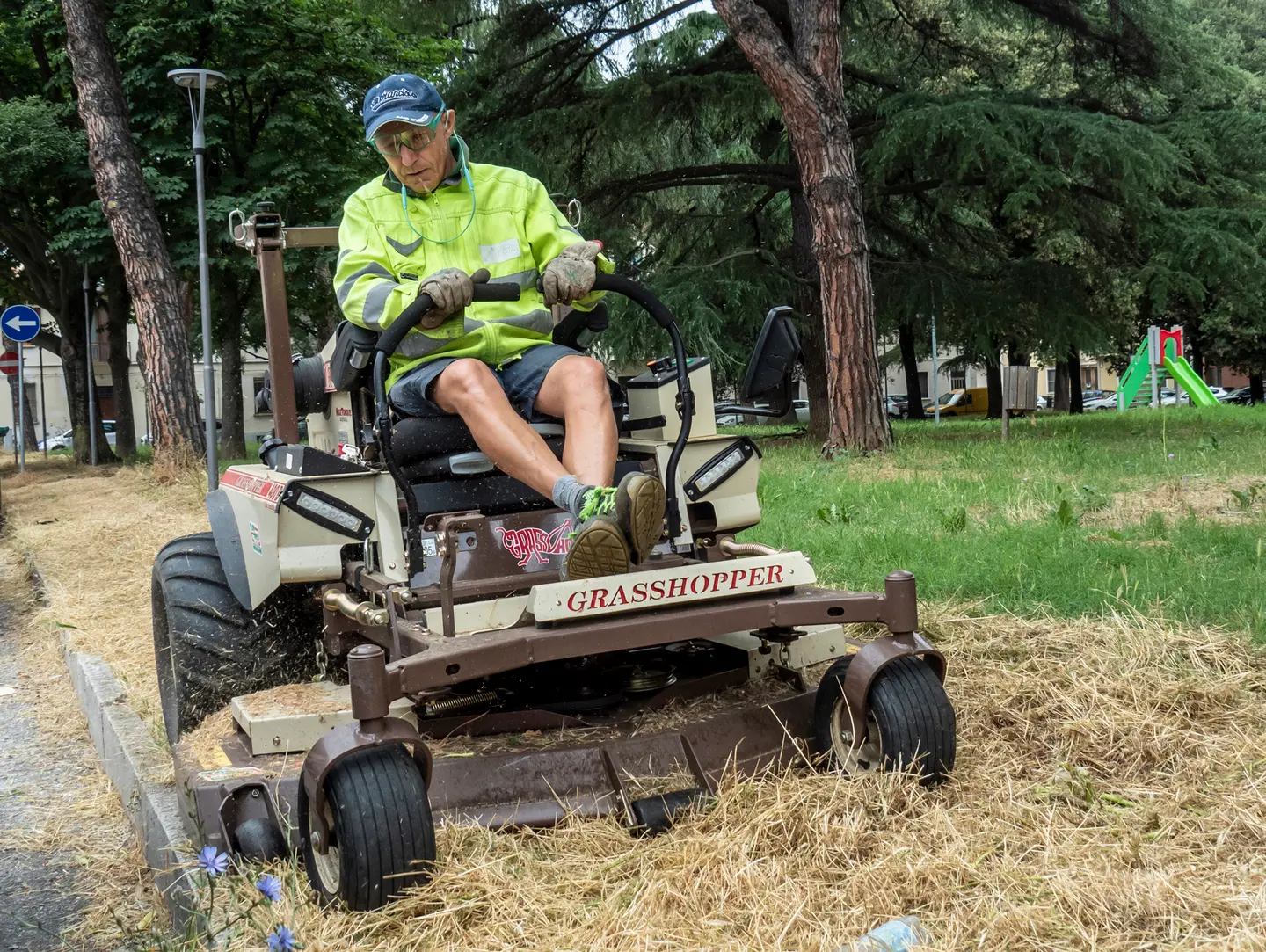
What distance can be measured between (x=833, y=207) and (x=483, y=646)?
10.6 meters

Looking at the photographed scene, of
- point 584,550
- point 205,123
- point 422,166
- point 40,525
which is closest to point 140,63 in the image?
point 205,123

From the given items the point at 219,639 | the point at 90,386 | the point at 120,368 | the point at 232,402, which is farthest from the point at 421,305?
the point at 232,402

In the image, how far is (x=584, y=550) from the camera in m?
3.18

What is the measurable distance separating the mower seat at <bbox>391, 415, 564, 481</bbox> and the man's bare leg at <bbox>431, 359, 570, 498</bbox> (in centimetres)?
9

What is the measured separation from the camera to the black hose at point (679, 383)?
384cm

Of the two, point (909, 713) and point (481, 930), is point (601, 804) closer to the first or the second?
point (481, 930)

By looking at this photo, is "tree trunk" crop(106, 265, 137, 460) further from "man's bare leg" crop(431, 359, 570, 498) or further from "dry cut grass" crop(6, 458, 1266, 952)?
"dry cut grass" crop(6, 458, 1266, 952)

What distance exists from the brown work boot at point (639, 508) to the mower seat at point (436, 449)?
787mm

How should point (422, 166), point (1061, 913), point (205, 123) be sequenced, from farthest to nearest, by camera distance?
point (205, 123) → point (422, 166) → point (1061, 913)

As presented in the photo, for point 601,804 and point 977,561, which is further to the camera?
point 977,561

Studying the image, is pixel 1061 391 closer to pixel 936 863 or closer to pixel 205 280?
pixel 205 280

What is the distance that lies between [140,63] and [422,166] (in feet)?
58.6

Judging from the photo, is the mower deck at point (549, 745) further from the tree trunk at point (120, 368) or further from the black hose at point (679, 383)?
the tree trunk at point (120, 368)

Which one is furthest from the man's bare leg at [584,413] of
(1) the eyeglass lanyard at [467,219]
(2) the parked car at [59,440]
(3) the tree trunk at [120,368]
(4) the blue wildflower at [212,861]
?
(2) the parked car at [59,440]
